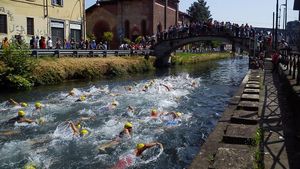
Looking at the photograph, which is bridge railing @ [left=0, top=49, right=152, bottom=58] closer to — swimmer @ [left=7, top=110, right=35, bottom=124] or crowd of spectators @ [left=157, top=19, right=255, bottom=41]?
crowd of spectators @ [left=157, top=19, right=255, bottom=41]

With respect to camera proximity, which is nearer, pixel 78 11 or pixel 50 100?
pixel 50 100

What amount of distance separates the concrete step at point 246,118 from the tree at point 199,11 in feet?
305

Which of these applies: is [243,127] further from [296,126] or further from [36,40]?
[36,40]

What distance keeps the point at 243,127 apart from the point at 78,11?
36.3 meters

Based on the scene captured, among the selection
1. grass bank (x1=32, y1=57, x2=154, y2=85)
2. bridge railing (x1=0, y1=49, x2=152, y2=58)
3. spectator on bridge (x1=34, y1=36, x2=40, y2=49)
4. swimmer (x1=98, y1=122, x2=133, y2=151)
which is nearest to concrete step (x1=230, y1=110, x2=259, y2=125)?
swimmer (x1=98, y1=122, x2=133, y2=151)

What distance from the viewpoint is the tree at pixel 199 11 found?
10469cm

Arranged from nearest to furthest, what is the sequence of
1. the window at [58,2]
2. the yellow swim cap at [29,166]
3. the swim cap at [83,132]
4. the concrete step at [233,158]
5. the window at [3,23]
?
the concrete step at [233,158] → the yellow swim cap at [29,166] → the swim cap at [83,132] → the window at [3,23] → the window at [58,2]

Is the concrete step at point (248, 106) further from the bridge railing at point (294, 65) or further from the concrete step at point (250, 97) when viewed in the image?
the bridge railing at point (294, 65)

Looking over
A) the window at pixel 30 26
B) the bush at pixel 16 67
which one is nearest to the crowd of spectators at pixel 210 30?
the window at pixel 30 26

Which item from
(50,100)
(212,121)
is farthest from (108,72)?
(212,121)

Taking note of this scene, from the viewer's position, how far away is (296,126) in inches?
406

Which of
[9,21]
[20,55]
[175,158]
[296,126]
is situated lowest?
[175,158]

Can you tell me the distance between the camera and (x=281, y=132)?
9594 millimetres

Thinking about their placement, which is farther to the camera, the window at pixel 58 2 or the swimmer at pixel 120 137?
the window at pixel 58 2
